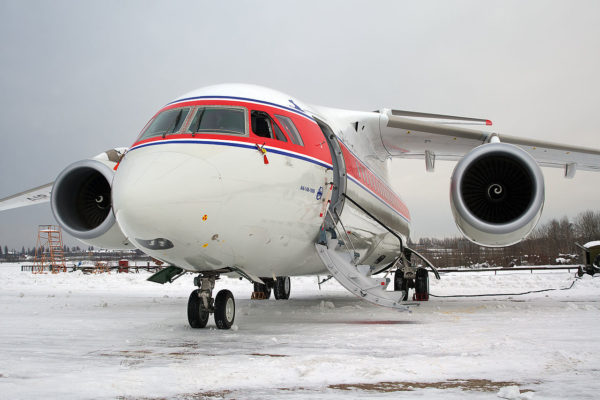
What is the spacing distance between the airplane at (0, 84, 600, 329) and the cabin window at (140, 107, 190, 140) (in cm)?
2

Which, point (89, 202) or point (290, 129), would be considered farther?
point (89, 202)

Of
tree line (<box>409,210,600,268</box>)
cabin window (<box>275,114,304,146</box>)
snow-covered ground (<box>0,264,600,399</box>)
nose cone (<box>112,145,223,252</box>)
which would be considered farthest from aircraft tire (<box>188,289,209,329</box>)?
tree line (<box>409,210,600,268</box>)

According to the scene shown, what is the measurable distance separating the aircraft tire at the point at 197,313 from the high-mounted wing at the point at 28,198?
20.1 ft

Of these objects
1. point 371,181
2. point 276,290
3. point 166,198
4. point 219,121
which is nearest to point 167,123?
point 219,121

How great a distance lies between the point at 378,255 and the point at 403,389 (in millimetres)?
7490

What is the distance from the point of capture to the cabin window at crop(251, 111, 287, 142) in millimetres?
5949

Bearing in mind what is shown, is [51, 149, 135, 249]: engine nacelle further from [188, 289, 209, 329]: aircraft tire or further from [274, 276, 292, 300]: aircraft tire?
[274, 276, 292, 300]: aircraft tire

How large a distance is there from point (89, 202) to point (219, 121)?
4.42 metres

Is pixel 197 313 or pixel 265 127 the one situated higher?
pixel 265 127

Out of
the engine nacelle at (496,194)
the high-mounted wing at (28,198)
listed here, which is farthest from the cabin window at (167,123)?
the high-mounted wing at (28,198)

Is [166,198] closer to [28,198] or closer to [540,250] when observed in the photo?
[28,198]

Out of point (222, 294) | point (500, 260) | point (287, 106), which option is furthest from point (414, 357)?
point (500, 260)

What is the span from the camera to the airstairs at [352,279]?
22.4 ft

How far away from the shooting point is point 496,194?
8.59 metres
